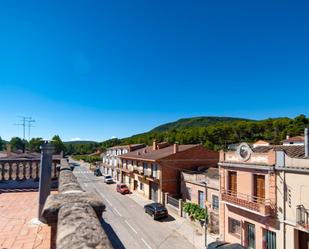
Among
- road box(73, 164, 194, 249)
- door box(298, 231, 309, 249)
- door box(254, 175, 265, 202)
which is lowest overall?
road box(73, 164, 194, 249)

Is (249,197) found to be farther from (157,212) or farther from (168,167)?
(168,167)

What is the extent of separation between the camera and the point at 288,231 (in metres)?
16.0

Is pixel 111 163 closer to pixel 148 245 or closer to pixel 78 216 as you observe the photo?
pixel 148 245

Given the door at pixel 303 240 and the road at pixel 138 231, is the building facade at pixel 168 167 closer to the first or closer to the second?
the road at pixel 138 231

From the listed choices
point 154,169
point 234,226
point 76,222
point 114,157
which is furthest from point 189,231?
point 114,157

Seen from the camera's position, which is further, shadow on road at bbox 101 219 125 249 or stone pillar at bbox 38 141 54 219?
stone pillar at bbox 38 141 54 219

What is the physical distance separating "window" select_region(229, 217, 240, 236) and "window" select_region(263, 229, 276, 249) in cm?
264

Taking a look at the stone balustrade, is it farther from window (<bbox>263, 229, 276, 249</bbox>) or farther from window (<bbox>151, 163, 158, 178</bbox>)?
window (<bbox>151, 163, 158, 178</bbox>)

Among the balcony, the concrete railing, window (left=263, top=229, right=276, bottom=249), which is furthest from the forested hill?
the concrete railing

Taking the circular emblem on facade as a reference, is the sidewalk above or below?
below

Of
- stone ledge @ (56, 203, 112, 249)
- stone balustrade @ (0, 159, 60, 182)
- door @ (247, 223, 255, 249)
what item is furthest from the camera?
door @ (247, 223, 255, 249)

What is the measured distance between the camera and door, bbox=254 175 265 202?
17953 mm

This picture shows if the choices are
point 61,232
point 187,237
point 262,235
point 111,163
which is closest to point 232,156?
point 262,235

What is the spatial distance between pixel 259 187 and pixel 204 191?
7.72 m
